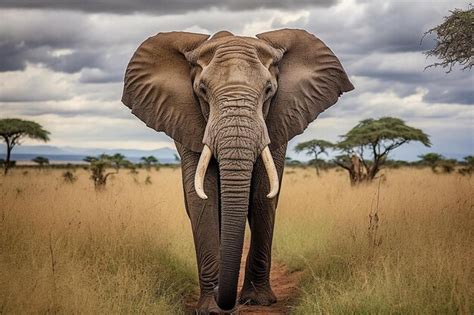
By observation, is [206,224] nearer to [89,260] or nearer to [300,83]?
[300,83]

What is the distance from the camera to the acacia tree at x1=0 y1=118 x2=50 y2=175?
123ft

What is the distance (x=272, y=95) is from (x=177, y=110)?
98cm

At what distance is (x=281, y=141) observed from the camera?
6.72m

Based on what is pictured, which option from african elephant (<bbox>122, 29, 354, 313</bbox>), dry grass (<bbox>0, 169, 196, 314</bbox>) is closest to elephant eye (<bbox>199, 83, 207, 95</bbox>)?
african elephant (<bbox>122, 29, 354, 313</bbox>)

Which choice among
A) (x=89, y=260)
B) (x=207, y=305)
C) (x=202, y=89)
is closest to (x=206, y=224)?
(x=207, y=305)

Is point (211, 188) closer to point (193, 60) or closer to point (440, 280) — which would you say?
point (193, 60)

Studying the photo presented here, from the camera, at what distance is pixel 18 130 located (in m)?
38.1

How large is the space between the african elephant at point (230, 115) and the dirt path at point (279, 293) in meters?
0.15

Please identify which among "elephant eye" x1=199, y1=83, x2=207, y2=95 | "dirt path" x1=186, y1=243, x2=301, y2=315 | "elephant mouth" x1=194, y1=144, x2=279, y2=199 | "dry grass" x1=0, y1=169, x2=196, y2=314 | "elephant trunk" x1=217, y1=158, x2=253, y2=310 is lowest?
"dirt path" x1=186, y1=243, x2=301, y2=315

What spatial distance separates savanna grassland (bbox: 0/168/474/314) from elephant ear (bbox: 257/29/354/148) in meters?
1.32

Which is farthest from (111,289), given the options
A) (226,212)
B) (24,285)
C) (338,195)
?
(338,195)

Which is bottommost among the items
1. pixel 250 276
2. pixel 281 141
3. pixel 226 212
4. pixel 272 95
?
pixel 250 276

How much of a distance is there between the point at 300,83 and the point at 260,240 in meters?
1.82

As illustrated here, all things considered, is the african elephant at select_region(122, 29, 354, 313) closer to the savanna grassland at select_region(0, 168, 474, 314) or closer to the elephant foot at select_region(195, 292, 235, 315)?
the elephant foot at select_region(195, 292, 235, 315)
